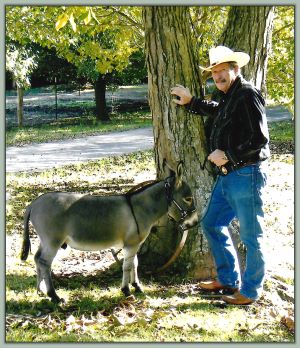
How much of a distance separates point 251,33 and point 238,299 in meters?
3.21

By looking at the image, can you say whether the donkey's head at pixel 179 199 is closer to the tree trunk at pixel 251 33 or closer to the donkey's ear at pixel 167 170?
the donkey's ear at pixel 167 170

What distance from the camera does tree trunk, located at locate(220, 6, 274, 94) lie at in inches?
235

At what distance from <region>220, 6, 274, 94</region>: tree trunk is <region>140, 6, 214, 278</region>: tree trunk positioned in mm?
711

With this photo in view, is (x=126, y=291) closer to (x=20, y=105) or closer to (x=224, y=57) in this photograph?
(x=224, y=57)

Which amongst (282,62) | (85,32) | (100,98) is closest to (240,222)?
(282,62)

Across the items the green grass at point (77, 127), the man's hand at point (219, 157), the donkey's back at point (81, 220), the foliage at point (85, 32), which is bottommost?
the donkey's back at point (81, 220)

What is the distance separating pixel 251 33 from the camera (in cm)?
599

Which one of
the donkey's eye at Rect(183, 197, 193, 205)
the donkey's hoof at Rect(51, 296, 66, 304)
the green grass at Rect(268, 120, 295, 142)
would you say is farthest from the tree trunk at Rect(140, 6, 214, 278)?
the green grass at Rect(268, 120, 295, 142)

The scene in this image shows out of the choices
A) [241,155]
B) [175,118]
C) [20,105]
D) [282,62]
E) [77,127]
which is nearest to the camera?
[241,155]

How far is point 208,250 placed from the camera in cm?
601

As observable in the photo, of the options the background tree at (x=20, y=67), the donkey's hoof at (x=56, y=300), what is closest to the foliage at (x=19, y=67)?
the background tree at (x=20, y=67)

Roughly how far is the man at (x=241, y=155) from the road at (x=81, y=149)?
6174mm

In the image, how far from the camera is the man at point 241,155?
15.7 ft

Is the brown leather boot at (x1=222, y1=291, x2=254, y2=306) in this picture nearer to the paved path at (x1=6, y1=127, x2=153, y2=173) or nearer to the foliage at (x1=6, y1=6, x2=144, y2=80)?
the foliage at (x1=6, y1=6, x2=144, y2=80)
